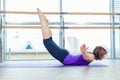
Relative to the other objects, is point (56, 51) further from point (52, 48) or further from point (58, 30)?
point (58, 30)

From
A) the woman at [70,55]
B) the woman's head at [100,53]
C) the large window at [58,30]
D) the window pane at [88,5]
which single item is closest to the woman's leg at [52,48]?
the woman at [70,55]

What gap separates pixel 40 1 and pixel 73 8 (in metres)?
0.80

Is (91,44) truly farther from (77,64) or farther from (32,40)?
(77,64)

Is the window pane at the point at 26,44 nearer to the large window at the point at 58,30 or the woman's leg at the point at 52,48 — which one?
the large window at the point at 58,30

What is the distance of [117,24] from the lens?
6.07 meters

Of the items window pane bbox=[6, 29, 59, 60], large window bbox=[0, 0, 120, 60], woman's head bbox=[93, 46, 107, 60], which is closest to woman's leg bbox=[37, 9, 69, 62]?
woman's head bbox=[93, 46, 107, 60]

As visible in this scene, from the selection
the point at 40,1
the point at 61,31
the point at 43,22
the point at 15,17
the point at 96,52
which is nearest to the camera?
the point at 96,52

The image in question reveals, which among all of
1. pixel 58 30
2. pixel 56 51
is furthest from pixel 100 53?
pixel 58 30

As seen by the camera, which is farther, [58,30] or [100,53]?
[58,30]

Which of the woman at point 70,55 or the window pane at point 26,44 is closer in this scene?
the woman at point 70,55

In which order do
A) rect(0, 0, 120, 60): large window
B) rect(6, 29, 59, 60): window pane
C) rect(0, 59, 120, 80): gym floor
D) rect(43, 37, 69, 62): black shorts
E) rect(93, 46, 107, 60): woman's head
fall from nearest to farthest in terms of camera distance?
1. rect(0, 59, 120, 80): gym floor
2. rect(93, 46, 107, 60): woman's head
3. rect(43, 37, 69, 62): black shorts
4. rect(0, 0, 120, 60): large window
5. rect(6, 29, 59, 60): window pane

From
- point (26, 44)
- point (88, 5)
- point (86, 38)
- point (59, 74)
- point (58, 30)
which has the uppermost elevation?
point (88, 5)

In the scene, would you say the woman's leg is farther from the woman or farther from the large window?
the large window

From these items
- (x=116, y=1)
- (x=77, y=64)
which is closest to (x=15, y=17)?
(x=116, y=1)
